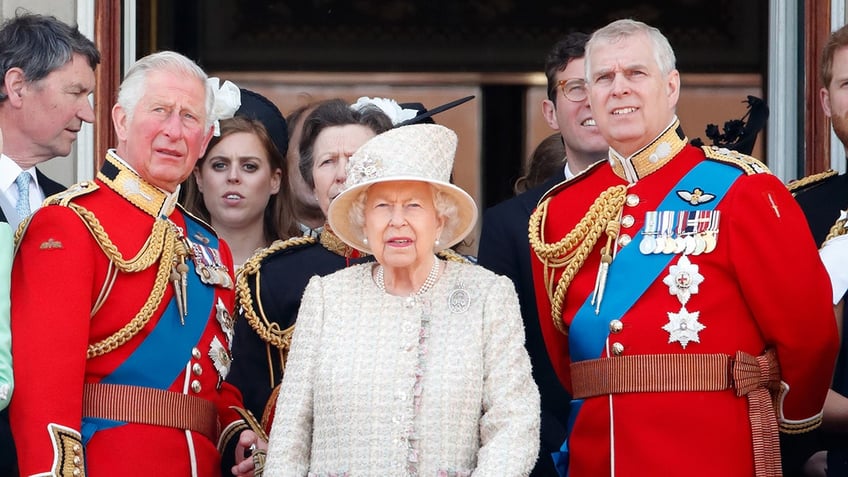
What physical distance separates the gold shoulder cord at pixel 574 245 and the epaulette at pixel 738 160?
25cm

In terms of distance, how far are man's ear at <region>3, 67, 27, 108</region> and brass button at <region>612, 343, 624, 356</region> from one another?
195cm

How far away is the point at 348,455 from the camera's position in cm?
392

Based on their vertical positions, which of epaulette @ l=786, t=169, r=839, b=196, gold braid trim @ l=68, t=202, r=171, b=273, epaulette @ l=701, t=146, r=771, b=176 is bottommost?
gold braid trim @ l=68, t=202, r=171, b=273

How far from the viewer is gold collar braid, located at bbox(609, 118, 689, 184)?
175 inches

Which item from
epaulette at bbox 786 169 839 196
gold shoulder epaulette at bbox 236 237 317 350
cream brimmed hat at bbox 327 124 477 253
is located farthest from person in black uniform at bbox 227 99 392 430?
epaulette at bbox 786 169 839 196

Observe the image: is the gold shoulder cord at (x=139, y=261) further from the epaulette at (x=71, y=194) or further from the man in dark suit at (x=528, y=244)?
the man in dark suit at (x=528, y=244)

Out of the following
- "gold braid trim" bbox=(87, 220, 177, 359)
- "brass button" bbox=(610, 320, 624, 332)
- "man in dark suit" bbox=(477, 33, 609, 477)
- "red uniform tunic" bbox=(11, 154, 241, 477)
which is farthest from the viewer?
"man in dark suit" bbox=(477, 33, 609, 477)

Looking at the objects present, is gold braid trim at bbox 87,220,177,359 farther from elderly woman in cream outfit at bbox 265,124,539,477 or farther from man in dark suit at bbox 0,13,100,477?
man in dark suit at bbox 0,13,100,477

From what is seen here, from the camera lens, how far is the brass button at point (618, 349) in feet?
14.1

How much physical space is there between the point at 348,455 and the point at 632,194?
1.09 metres

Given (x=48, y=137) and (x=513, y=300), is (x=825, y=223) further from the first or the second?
(x=48, y=137)

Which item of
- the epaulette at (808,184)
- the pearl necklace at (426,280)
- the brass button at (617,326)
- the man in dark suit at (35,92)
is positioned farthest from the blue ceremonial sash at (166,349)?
the epaulette at (808,184)

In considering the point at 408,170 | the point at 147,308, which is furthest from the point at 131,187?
the point at 408,170

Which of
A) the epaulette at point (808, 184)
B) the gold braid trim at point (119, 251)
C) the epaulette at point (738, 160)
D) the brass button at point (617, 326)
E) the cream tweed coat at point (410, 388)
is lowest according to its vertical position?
the cream tweed coat at point (410, 388)
